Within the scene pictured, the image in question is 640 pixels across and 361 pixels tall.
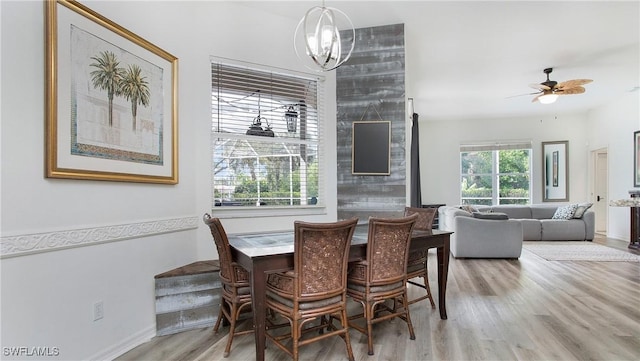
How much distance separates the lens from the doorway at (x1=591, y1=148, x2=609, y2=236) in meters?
7.55

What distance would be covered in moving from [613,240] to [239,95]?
7.84 meters

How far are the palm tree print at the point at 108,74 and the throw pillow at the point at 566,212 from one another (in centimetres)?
800

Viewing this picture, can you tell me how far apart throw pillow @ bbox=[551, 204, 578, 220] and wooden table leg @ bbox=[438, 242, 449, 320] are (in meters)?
5.58

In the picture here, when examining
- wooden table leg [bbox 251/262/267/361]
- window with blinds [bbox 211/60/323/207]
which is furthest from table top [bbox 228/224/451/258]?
window with blinds [bbox 211/60/323/207]

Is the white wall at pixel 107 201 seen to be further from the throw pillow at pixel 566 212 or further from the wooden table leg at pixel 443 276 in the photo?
the throw pillow at pixel 566 212

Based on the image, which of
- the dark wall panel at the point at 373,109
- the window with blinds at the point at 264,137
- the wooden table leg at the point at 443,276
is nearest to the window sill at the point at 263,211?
the window with blinds at the point at 264,137

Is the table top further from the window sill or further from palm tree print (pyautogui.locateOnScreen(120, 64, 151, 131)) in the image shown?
palm tree print (pyautogui.locateOnScreen(120, 64, 151, 131))

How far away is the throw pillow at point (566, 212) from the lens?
671 cm

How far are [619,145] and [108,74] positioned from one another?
28.8ft

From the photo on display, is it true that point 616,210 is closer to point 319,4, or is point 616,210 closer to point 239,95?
point 319,4

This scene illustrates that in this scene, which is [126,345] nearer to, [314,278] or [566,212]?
[314,278]

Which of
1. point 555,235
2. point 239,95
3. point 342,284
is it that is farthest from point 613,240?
point 239,95

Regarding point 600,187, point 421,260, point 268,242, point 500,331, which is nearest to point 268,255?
point 268,242

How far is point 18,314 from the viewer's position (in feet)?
5.46
